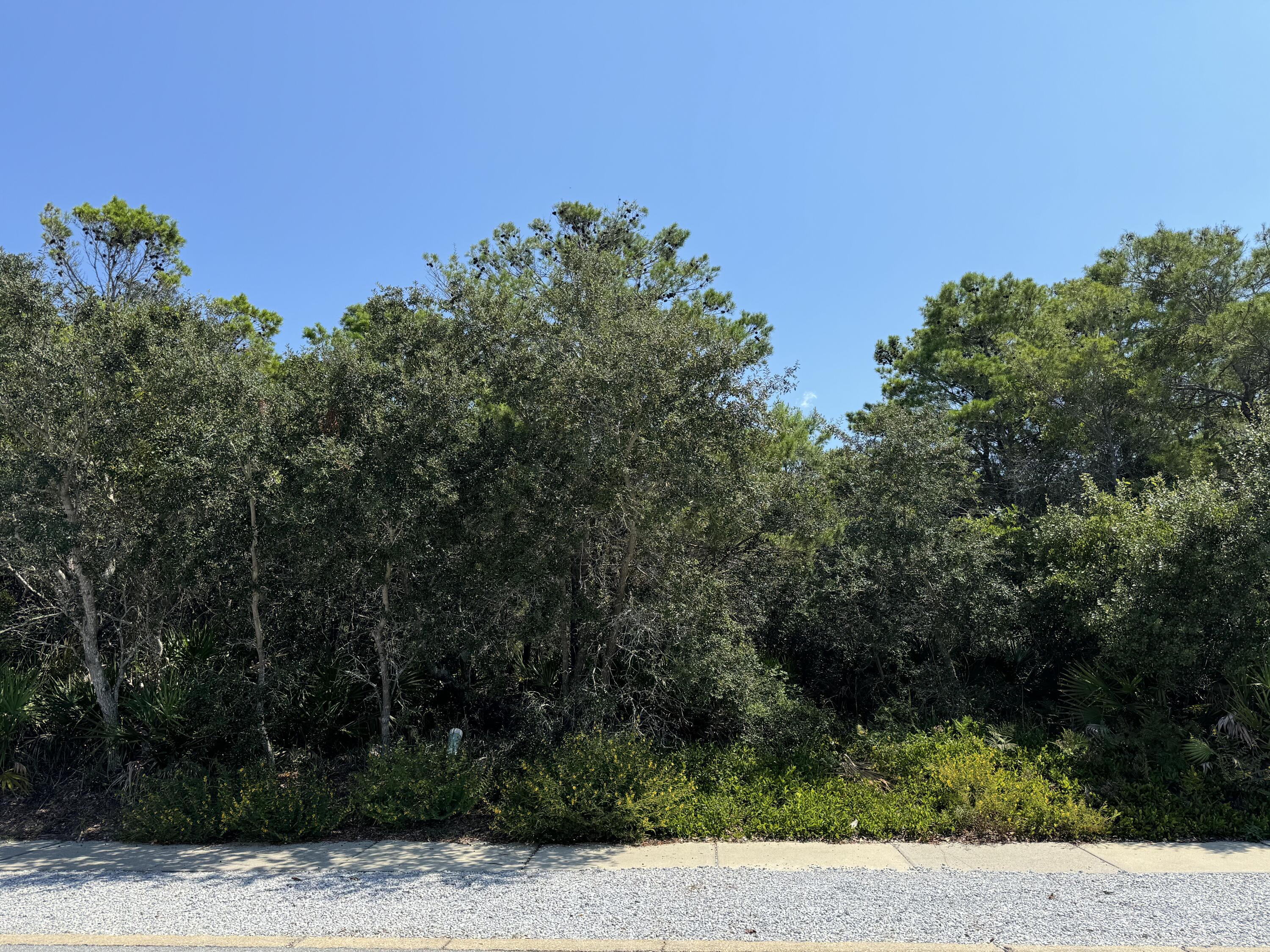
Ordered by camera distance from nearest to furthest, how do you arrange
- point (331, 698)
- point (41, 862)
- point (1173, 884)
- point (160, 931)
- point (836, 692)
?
point (160, 931), point (1173, 884), point (41, 862), point (331, 698), point (836, 692)

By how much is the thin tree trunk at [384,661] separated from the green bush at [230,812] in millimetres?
961

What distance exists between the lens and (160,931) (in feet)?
17.6

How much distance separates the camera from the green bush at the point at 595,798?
7496mm

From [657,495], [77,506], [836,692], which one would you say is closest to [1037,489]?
[836,692]

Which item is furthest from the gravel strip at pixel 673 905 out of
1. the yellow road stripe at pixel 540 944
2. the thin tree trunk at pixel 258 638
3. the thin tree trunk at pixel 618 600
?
the thin tree trunk at pixel 618 600

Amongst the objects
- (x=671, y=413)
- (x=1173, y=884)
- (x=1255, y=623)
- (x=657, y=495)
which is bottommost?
(x=1173, y=884)

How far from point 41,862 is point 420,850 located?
129 inches

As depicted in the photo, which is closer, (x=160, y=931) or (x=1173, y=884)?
(x=160, y=931)

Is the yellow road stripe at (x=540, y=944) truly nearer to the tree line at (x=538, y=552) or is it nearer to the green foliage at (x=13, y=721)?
the tree line at (x=538, y=552)

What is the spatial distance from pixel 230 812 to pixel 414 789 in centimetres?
170

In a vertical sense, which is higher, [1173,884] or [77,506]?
[77,506]

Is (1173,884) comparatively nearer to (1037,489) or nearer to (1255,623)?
(1255,623)

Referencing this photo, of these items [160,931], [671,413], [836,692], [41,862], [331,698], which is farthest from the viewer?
[836,692]

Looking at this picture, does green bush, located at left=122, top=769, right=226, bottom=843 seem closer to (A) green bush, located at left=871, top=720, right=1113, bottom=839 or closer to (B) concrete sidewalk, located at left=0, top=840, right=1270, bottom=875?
(B) concrete sidewalk, located at left=0, top=840, right=1270, bottom=875
